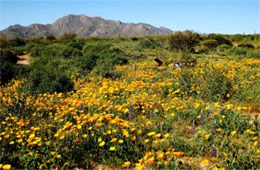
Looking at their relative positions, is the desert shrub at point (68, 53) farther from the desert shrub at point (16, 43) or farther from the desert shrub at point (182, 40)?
Answer: the desert shrub at point (16, 43)

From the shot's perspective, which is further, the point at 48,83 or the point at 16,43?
the point at 16,43

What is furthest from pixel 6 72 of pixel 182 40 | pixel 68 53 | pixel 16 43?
pixel 16 43

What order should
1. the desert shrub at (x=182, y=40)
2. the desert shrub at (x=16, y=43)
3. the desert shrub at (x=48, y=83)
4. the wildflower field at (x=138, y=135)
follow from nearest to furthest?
the wildflower field at (x=138, y=135)
the desert shrub at (x=48, y=83)
the desert shrub at (x=182, y=40)
the desert shrub at (x=16, y=43)

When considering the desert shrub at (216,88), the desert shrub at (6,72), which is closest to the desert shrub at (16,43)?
the desert shrub at (6,72)

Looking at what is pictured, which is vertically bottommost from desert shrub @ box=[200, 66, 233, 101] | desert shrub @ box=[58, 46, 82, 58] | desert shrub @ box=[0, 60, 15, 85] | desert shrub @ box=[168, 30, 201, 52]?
desert shrub @ box=[200, 66, 233, 101]

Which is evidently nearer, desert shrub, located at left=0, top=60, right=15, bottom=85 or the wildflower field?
the wildflower field

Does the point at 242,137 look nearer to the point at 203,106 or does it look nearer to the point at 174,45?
the point at 203,106

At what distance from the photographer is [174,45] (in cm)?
1941

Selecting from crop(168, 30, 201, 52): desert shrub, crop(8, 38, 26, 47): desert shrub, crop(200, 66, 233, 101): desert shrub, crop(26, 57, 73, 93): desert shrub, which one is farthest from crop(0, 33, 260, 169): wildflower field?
crop(8, 38, 26, 47): desert shrub

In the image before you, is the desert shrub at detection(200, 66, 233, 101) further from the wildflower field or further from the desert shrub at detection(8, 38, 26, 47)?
the desert shrub at detection(8, 38, 26, 47)

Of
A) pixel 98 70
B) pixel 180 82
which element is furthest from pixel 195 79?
pixel 98 70

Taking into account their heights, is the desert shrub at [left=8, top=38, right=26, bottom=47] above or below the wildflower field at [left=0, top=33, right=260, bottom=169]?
above

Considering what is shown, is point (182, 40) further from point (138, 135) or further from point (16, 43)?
point (16, 43)

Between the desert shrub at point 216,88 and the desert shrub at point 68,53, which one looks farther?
the desert shrub at point 68,53
